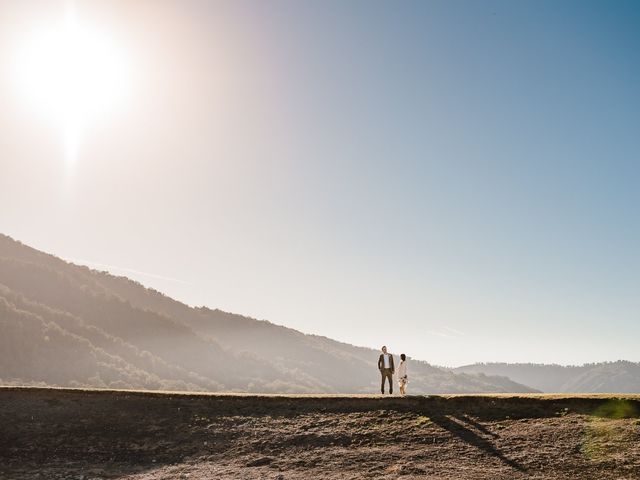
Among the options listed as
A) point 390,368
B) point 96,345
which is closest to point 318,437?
point 390,368

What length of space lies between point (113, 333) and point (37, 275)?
35.7 m

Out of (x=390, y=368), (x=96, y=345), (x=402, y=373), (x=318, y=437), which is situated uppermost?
(x=96, y=345)

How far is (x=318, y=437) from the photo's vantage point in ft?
63.7

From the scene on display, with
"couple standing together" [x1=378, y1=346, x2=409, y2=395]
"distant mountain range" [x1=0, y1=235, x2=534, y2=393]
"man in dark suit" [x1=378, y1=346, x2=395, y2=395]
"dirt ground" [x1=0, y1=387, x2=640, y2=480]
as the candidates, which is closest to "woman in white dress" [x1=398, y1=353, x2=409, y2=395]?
"couple standing together" [x1=378, y1=346, x2=409, y2=395]

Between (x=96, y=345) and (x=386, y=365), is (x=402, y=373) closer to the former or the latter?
(x=386, y=365)

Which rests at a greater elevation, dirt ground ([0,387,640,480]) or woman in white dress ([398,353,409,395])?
woman in white dress ([398,353,409,395])

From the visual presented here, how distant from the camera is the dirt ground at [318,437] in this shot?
1584 cm

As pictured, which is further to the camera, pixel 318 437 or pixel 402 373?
pixel 402 373

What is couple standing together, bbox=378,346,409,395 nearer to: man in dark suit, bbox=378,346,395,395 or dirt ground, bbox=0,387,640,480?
man in dark suit, bbox=378,346,395,395

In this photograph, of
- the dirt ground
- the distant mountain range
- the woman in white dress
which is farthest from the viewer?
the distant mountain range

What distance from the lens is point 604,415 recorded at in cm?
1816

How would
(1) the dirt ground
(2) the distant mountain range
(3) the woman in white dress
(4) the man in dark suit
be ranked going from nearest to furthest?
(1) the dirt ground < (3) the woman in white dress < (4) the man in dark suit < (2) the distant mountain range

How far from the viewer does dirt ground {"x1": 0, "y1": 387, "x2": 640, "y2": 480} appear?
15.8m

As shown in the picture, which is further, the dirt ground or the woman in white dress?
the woman in white dress
